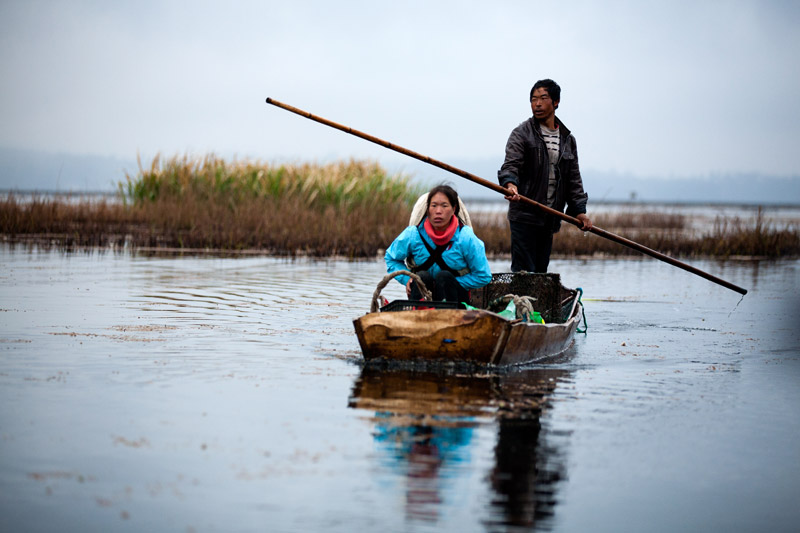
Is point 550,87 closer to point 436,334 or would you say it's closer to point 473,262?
Result: point 473,262

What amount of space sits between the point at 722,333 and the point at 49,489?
8346mm

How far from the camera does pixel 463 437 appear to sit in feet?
19.0

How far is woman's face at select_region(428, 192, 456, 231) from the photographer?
850 centimetres

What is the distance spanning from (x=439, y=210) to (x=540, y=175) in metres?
2.04

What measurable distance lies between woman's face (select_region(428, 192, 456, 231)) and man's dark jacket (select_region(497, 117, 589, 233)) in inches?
59.1

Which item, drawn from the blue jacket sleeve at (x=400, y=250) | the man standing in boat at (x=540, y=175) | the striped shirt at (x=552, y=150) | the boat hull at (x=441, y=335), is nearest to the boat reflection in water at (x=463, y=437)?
the boat hull at (x=441, y=335)

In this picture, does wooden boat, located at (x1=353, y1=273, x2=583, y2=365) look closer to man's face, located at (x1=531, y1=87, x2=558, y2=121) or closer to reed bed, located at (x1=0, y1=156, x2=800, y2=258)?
man's face, located at (x1=531, y1=87, x2=558, y2=121)

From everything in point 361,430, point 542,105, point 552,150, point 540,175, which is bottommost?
point 361,430

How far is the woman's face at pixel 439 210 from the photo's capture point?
Result: 27.9 ft

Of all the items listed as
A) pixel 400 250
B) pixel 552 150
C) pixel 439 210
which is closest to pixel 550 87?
pixel 552 150

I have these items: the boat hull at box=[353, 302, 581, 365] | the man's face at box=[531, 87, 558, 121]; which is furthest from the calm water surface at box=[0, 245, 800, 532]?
the man's face at box=[531, 87, 558, 121]

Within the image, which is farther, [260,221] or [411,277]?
[260,221]

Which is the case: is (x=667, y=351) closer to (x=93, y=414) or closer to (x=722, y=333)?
(x=722, y=333)

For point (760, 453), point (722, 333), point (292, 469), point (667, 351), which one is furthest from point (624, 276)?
point (292, 469)
